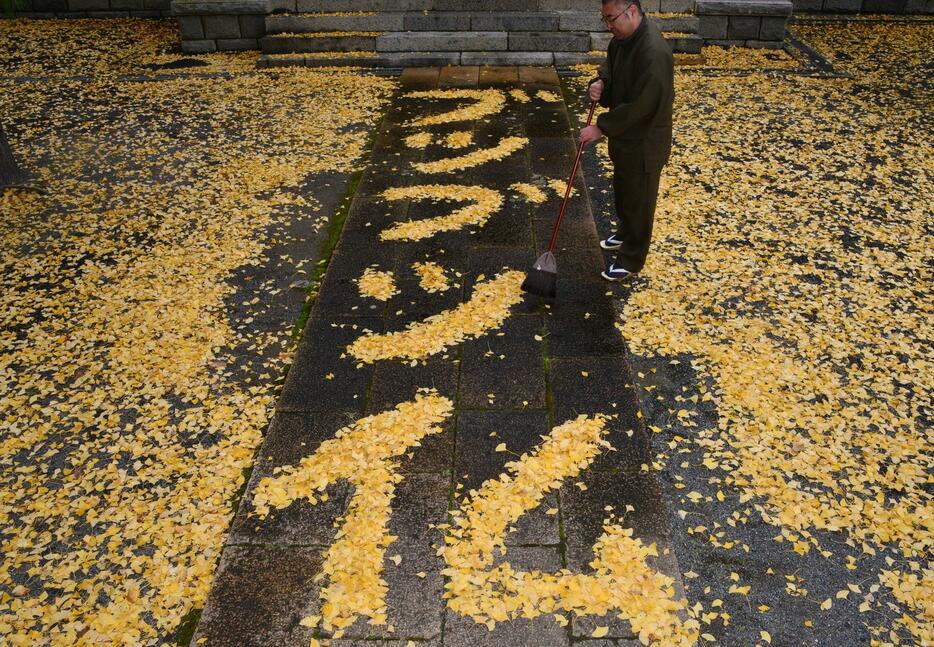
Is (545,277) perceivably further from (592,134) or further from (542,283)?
(592,134)

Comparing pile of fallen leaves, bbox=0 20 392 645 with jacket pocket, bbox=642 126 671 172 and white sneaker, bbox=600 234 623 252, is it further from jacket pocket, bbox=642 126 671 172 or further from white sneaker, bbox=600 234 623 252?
jacket pocket, bbox=642 126 671 172

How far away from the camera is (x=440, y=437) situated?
13.5 feet

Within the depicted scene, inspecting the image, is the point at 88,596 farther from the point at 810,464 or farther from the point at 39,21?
the point at 39,21

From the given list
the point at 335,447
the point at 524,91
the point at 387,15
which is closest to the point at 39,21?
the point at 387,15

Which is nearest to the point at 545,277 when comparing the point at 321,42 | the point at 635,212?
the point at 635,212

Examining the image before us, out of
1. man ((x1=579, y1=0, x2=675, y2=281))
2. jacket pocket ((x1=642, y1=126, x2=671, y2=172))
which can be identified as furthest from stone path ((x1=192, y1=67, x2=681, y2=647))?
jacket pocket ((x1=642, y1=126, x2=671, y2=172))

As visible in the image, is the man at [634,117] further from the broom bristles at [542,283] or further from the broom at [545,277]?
the broom bristles at [542,283]

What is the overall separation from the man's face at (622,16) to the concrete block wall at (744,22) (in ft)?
28.3

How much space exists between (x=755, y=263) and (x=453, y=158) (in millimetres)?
3670

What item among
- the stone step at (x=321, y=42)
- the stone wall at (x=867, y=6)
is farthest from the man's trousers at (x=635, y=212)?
the stone wall at (x=867, y=6)

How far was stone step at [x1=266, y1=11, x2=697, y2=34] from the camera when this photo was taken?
11.7 metres

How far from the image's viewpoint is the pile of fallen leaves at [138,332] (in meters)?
3.46

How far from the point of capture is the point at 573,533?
11.6 ft

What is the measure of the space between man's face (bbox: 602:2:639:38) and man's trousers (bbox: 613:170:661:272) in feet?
3.43
